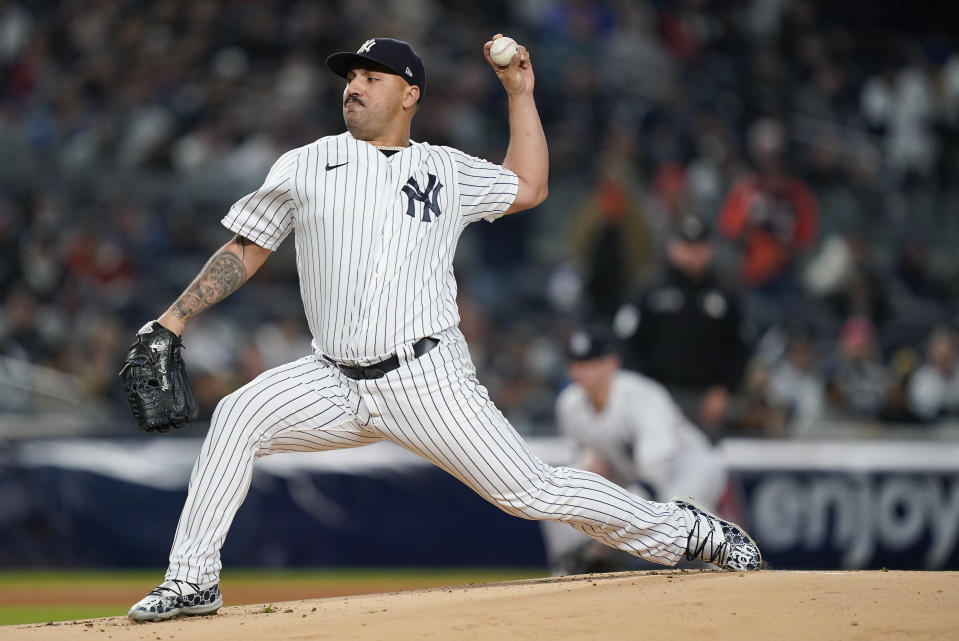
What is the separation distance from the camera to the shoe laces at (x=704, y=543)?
4.50 meters

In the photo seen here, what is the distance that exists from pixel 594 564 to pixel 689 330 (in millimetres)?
1753

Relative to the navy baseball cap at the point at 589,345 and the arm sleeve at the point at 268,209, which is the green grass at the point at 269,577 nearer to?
the navy baseball cap at the point at 589,345

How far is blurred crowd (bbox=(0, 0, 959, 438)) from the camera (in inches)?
390

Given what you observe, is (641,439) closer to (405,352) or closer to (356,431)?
(356,431)

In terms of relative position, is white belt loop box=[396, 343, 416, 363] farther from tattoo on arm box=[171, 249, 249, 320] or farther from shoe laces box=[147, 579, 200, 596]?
shoe laces box=[147, 579, 200, 596]

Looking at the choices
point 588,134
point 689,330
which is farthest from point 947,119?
Result: point 689,330

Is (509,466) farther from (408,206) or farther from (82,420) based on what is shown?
(82,420)

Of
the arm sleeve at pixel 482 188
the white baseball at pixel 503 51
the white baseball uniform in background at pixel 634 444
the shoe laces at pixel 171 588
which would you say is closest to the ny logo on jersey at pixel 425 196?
the arm sleeve at pixel 482 188

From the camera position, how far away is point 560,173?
12.0 m

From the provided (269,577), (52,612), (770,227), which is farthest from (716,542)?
(770,227)

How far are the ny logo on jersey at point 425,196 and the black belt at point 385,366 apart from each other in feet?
1.29

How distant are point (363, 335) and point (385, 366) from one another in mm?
127

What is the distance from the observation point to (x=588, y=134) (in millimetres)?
12188

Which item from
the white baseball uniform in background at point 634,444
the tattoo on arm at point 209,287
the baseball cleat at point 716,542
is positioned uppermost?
the tattoo on arm at point 209,287
